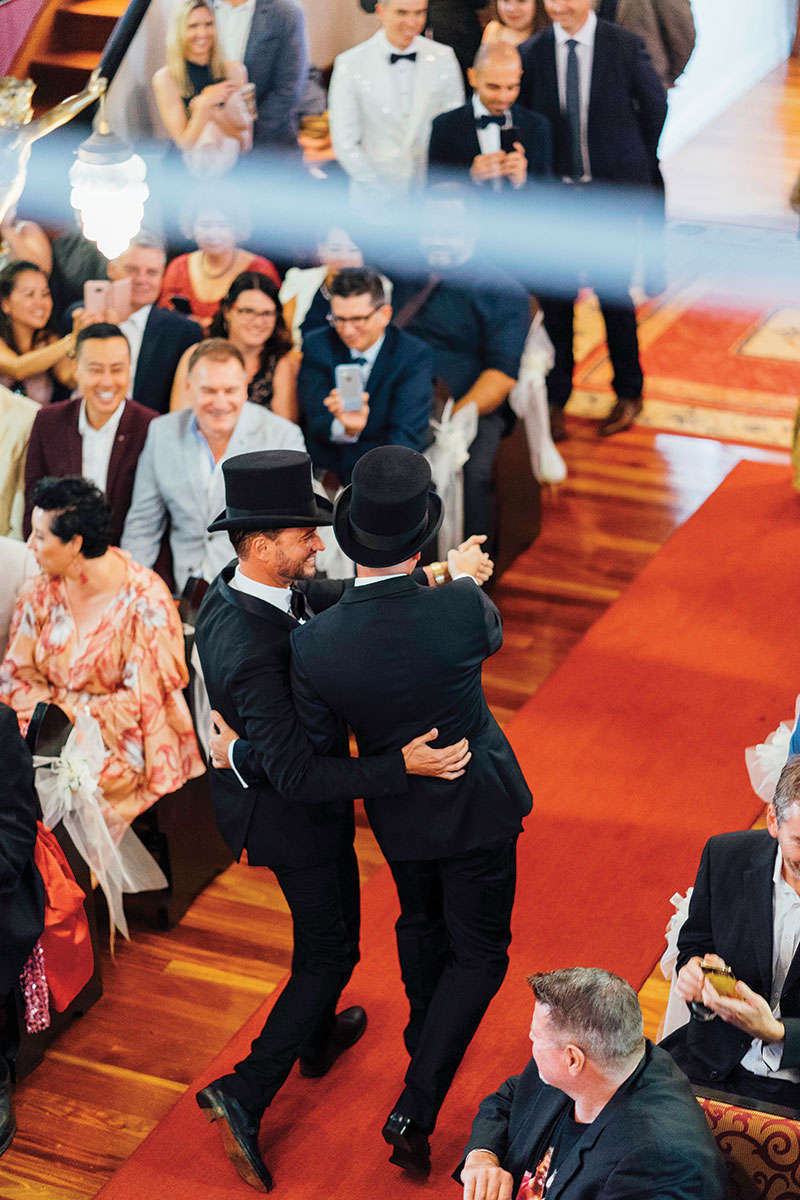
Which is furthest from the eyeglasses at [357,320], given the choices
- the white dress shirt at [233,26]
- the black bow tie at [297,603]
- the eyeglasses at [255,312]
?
the white dress shirt at [233,26]

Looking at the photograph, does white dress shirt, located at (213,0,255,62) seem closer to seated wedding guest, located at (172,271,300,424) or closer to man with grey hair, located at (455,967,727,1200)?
seated wedding guest, located at (172,271,300,424)

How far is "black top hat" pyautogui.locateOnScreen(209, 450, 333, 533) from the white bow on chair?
94cm

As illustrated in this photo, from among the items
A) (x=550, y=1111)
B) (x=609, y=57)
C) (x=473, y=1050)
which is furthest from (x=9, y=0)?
(x=550, y=1111)

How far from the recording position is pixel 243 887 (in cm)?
411

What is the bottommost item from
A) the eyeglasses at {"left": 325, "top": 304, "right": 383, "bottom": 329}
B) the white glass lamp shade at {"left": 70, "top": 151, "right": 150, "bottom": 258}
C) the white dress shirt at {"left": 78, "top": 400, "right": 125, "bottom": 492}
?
the white dress shirt at {"left": 78, "top": 400, "right": 125, "bottom": 492}

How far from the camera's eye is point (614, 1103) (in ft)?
7.29

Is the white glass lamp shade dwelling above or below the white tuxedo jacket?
above

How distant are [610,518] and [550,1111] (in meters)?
3.94

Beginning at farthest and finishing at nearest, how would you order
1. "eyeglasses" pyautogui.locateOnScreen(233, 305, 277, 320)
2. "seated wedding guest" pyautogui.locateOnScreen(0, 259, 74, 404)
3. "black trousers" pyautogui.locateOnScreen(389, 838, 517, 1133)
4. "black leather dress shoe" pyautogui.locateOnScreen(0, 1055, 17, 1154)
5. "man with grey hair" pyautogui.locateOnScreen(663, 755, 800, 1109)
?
1. "seated wedding guest" pyautogui.locateOnScreen(0, 259, 74, 404)
2. "eyeglasses" pyautogui.locateOnScreen(233, 305, 277, 320)
3. "black leather dress shoe" pyautogui.locateOnScreen(0, 1055, 17, 1154)
4. "black trousers" pyautogui.locateOnScreen(389, 838, 517, 1133)
5. "man with grey hair" pyautogui.locateOnScreen(663, 755, 800, 1109)

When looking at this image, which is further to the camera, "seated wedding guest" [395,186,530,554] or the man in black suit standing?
the man in black suit standing

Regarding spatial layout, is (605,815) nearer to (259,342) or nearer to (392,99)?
(259,342)

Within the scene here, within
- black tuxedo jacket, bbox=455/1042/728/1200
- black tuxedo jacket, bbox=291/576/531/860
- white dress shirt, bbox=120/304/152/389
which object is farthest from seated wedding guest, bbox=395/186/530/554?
black tuxedo jacket, bbox=455/1042/728/1200

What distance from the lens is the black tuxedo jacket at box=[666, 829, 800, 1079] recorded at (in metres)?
2.68

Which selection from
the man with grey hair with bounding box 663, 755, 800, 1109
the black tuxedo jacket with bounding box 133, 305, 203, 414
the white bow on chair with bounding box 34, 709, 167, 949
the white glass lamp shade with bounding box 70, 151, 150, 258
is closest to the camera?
the man with grey hair with bounding box 663, 755, 800, 1109
